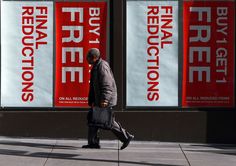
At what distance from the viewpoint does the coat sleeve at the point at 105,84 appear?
34.9 ft

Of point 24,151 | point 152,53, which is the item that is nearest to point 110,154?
point 24,151

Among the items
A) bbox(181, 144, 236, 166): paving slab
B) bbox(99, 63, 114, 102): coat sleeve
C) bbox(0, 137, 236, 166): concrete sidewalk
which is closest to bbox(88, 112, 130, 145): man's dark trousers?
bbox(0, 137, 236, 166): concrete sidewalk

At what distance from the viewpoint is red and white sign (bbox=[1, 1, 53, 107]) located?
12.2 metres

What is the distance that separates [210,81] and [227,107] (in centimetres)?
58

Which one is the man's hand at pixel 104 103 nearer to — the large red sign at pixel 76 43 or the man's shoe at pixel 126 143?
the man's shoe at pixel 126 143

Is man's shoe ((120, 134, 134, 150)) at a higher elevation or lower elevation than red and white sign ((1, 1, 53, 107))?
lower

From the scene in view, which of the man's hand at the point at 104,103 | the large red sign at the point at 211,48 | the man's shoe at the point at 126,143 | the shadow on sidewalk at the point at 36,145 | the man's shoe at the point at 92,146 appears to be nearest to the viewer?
the man's hand at the point at 104,103

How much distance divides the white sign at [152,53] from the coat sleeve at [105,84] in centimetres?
150

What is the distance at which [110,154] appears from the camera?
10625 mm

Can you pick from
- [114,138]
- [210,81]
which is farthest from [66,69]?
[210,81]

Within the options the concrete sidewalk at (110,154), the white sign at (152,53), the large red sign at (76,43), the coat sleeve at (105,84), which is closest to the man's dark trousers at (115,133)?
the concrete sidewalk at (110,154)

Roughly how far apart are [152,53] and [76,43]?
56.8 inches

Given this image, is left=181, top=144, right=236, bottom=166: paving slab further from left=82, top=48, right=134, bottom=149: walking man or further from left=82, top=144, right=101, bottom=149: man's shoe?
left=82, top=144, right=101, bottom=149: man's shoe

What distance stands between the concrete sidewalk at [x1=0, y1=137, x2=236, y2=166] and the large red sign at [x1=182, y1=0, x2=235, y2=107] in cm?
98
